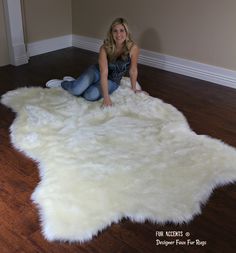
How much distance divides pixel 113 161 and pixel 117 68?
3.40 ft

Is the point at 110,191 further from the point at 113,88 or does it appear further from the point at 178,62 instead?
the point at 178,62

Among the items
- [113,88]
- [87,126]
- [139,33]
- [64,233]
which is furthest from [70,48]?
[64,233]

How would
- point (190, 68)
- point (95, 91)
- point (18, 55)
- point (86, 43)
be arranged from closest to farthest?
point (95, 91) < point (190, 68) < point (18, 55) < point (86, 43)

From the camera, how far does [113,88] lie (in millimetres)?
2838

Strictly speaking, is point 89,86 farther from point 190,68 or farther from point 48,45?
point 48,45

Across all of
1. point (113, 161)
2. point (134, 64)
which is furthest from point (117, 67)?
point (113, 161)

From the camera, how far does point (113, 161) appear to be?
6.57 ft

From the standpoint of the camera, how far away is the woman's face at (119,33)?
2.56 meters

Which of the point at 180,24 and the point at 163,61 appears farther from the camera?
the point at 163,61

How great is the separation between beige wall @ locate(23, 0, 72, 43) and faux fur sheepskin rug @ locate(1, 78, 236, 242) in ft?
4.64

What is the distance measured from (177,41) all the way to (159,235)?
2.45m

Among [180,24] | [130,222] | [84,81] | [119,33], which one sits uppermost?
[119,33]

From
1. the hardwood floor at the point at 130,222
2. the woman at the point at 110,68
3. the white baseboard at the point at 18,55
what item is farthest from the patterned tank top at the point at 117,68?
the white baseboard at the point at 18,55

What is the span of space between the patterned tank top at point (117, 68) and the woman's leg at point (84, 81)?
12 centimetres
